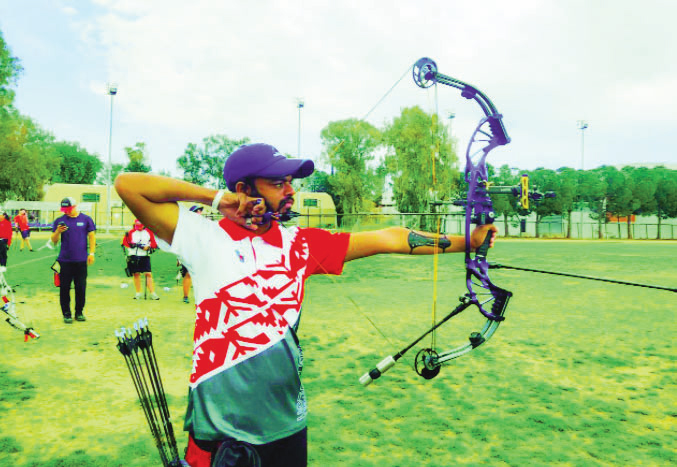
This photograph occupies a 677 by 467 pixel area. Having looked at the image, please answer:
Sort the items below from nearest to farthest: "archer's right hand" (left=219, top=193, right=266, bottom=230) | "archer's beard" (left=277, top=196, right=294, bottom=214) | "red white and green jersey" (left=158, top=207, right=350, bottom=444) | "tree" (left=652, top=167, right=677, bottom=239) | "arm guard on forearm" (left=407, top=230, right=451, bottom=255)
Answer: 1. "red white and green jersey" (left=158, top=207, right=350, bottom=444)
2. "archer's right hand" (left=219, top=193, right=266, bottom=230)
3. "archer's beard" (left=277, top=196, right=294, bottom=214)
4. "arm guard on forearm" (left=407, top=230, right=451, bottom=255)
5. "tree" (left=652, top=167, right=677, bottom=239)

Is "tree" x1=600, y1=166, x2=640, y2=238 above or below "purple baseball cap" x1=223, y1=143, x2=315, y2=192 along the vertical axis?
above

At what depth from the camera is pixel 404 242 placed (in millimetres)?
2701

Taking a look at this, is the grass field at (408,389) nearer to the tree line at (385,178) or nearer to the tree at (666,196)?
the tree line at (385,178)

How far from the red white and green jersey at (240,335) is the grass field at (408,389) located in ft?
8.12

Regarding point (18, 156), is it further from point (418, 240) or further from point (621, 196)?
point (621, 196)

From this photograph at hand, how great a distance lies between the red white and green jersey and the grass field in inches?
97.4

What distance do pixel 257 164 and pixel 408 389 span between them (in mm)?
4602

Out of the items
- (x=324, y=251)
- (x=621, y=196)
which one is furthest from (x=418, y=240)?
(x=621, y=196)

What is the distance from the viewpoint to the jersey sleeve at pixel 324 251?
2318mm

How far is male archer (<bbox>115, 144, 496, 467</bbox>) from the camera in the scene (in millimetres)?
1826

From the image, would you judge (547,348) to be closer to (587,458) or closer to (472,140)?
(587,458)

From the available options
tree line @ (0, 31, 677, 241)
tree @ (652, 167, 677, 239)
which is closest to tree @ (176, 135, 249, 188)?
tree line @ (0, 31, 677, 241)

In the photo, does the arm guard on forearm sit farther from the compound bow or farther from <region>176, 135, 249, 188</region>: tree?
<region>176, 135, 249, 188</region>: tree

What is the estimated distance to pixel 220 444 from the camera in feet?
5.92
